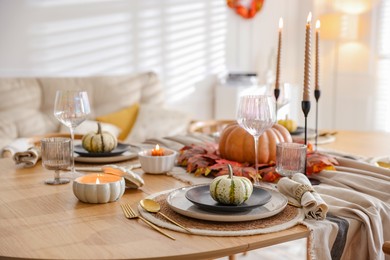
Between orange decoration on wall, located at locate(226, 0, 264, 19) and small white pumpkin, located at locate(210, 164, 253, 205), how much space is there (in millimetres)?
4174

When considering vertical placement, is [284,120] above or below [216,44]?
below

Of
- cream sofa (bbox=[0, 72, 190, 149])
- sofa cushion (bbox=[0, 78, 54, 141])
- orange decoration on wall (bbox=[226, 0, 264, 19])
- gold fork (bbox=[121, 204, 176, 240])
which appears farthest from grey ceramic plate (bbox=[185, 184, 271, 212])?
orange decoration on wall (bbox=[226, 0, 264, 19])

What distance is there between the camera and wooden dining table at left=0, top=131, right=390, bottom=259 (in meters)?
1.12

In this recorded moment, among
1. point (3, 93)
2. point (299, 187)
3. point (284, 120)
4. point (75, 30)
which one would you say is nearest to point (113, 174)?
point (299, 187)

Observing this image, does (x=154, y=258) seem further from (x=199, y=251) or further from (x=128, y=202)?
(x=128, y=202)

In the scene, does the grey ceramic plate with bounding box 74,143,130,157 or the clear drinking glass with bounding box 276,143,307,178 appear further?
the grey ceramic plate with bounding box 74,143,130,157

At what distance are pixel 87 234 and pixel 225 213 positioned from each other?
1.05 feet

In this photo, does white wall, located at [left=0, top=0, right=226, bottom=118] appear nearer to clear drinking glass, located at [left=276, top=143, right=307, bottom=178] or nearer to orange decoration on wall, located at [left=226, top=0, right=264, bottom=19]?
orange decoration on wall, located at [left=226, top=0, right=264, bottom=19]

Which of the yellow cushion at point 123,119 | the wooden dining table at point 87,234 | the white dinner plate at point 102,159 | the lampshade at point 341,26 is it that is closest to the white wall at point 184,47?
the lampshade at point 341,26

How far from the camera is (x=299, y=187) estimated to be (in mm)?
1434

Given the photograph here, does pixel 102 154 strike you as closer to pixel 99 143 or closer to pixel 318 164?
pixel 99 143

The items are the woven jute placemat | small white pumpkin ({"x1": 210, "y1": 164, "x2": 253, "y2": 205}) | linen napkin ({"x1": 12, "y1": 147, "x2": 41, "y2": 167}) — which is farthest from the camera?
linen napkin ({"x1": 12, "y1": 147, "x2": 41, "y2": 167})

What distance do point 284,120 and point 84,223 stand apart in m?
1.44

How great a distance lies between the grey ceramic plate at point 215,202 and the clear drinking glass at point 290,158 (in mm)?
166
